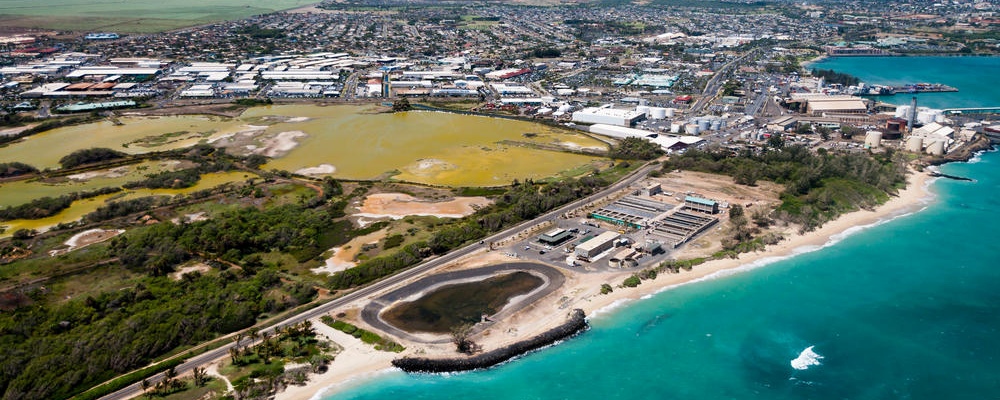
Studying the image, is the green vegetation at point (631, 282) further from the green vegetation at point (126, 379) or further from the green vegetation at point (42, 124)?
the green vegetation at point (42, 124)

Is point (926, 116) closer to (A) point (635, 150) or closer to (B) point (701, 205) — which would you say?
(A) point (635, 150)

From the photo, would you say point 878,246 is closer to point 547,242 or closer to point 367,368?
point 547,242

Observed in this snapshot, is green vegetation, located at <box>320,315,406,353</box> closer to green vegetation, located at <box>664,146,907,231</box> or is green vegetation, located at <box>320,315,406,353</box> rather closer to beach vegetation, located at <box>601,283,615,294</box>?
beach vegetation, located at <box>601,283,615,294</box>

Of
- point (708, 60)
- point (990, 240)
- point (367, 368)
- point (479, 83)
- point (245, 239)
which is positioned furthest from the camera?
point (708, 60)

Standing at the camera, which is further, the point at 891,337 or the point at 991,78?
the point at 991,78

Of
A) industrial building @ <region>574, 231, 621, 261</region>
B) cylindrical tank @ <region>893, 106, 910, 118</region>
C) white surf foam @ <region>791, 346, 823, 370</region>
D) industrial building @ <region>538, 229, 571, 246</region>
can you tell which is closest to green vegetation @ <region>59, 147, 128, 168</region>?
industrial building @ <region>538, 229, 571, 246</region>

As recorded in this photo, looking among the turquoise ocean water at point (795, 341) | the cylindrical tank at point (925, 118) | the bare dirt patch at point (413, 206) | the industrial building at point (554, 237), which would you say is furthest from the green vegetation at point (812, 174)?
the bare dirt patch at point (413, 206)

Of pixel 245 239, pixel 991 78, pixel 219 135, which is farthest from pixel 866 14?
pixel 245 239
